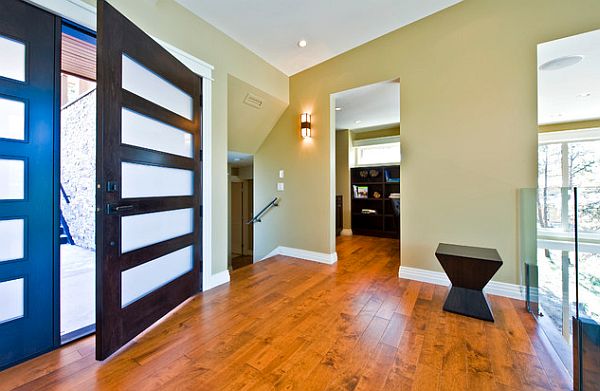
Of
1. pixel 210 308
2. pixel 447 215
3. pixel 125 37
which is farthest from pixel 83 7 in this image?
pixel 447 215

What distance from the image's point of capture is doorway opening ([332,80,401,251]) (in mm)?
5484

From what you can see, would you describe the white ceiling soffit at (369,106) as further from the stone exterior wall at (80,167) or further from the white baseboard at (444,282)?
the stone exterior wall at (80,167)

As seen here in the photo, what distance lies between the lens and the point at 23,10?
58.8 inches

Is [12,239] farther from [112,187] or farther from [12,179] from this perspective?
[112,187]

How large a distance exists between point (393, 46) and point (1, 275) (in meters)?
4.02

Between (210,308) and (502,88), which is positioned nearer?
(210,308)

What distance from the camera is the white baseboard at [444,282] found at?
7.88 ft

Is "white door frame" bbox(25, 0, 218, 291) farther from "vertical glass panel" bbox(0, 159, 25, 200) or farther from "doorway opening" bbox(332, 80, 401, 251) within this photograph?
"doorway opening" bbox(332, 80, 401, 251)

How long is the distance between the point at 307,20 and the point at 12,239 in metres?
3.10

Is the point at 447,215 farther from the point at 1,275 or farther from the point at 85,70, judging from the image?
the point at 85,70

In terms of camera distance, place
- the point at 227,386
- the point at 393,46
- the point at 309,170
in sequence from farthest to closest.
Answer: the point at 309,170 < the point at 393,46 < the point at 227,386

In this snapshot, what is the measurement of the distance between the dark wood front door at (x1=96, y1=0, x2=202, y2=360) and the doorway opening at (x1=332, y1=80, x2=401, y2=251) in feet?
11.8

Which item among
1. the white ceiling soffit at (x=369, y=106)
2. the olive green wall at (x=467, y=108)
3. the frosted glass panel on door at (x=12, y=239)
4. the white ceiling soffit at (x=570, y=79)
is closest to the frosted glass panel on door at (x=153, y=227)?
the frosted glass panel on door at (x=12, y=239)

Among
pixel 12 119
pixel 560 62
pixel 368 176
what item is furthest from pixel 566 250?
pixel 368 176
